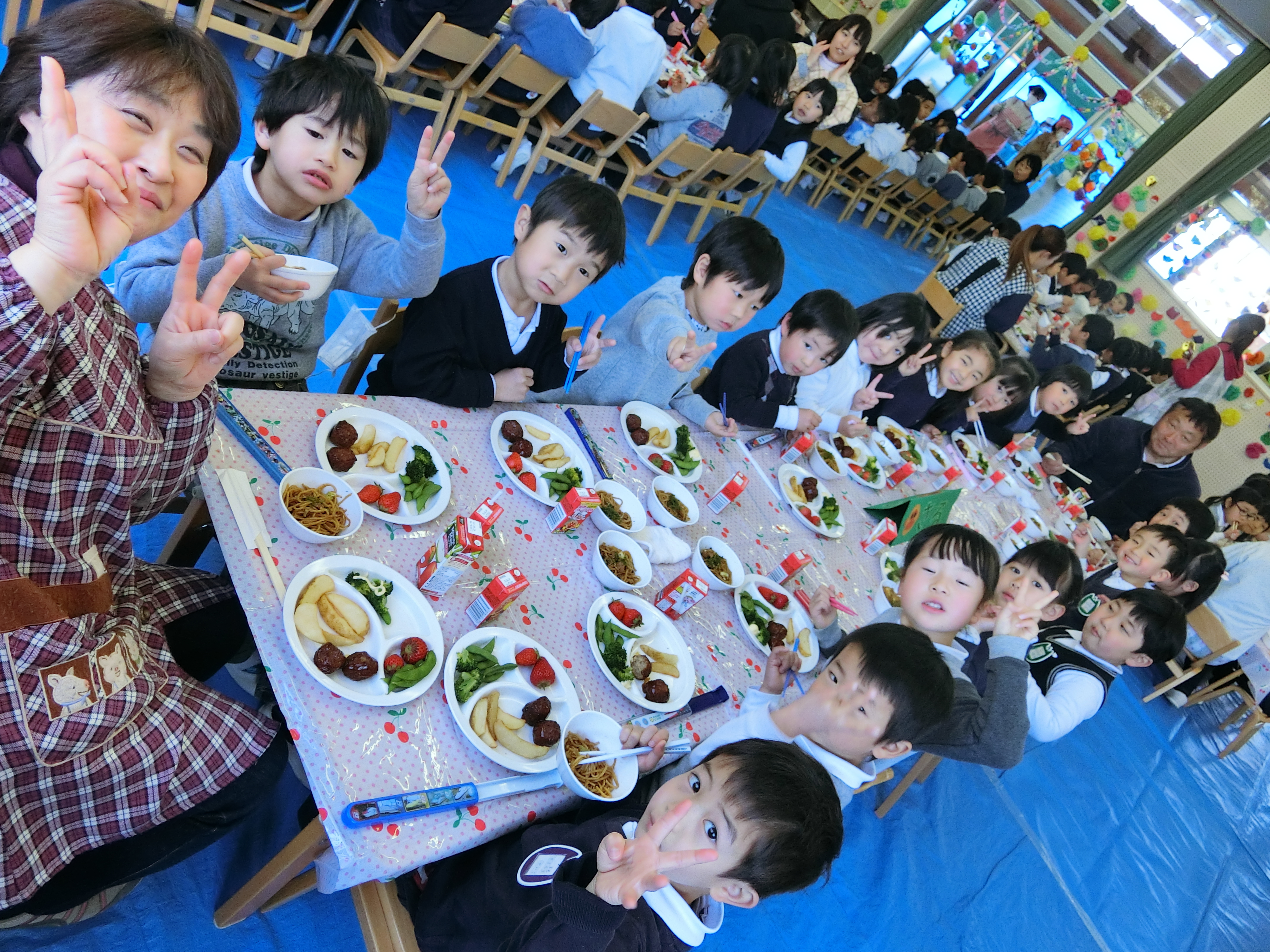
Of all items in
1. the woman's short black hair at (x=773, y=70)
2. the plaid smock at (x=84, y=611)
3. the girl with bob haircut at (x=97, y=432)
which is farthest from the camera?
the woman's short black hair at (x=773, y=70)

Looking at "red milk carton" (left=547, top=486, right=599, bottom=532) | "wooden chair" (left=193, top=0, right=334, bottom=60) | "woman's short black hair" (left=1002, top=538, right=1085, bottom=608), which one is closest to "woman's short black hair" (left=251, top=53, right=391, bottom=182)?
"red milk carton" (left=547, top=486, right=599, bottom=532)

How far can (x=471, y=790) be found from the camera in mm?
1127

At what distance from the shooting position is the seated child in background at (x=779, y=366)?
7.95 ft

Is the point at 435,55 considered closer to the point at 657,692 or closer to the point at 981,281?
the point at 657,692

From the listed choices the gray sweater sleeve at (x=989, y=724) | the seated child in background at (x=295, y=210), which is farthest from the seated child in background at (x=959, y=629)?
the seated child in background at (x=295, y=210)

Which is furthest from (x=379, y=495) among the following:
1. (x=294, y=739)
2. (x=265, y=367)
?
(x=265, y=367)

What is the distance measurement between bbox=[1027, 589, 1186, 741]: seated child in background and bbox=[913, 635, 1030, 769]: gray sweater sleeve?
1.11ft

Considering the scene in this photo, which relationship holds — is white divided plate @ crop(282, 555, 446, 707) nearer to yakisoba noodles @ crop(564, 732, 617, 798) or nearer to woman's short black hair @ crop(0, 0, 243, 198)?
yakisoba noodles @ crop(564, 732, 617, 798)

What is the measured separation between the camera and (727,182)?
16.7 ft

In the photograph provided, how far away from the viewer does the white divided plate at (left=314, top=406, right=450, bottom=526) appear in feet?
4.61

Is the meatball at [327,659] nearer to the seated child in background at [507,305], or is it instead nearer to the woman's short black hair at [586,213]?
the seated child in background at [507,305]

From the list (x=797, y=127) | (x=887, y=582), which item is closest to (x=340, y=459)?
(x=887, y=582)

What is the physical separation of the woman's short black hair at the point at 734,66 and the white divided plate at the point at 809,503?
2.97m

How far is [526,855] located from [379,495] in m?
0.71
